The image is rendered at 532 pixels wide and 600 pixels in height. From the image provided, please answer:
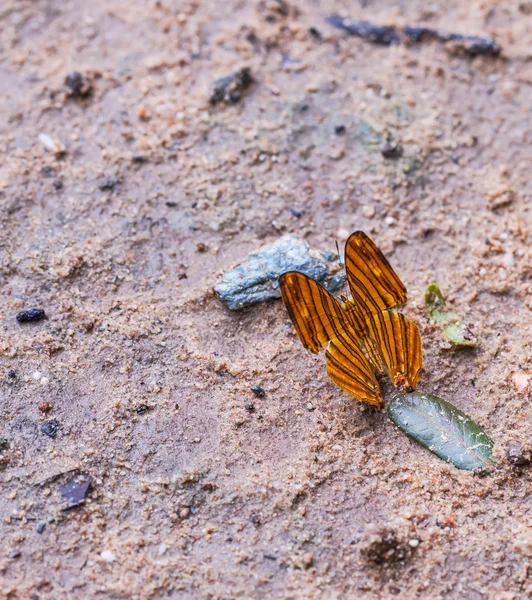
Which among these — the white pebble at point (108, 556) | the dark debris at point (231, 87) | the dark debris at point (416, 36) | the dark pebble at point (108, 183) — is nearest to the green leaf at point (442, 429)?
the white pebble at point (108, 556)

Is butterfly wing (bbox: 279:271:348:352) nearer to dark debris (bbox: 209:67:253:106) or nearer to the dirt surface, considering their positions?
the dirt surface

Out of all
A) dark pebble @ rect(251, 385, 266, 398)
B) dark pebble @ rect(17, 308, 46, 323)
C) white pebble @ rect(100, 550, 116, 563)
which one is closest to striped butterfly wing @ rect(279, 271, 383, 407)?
dark pebble @ rect(251, 385, 266, 398)

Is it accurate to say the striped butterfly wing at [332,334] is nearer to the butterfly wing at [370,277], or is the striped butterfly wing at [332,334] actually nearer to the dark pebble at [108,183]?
the butterfly wing at [370,277]

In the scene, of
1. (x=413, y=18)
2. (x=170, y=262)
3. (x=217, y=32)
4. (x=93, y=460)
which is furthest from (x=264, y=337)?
(x=413, y=18)

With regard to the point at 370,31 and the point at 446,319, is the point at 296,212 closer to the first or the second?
the point at 446,319

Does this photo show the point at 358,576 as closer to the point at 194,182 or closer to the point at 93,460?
the point at 93,460

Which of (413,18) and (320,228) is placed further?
(413,18)
